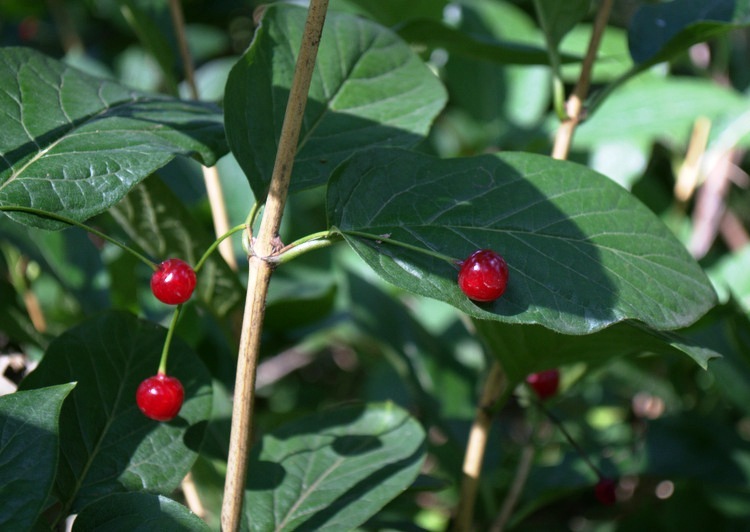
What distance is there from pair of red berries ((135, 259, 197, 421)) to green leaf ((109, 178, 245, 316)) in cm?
27

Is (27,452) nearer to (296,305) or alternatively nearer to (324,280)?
(296,305)

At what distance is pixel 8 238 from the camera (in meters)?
1.32

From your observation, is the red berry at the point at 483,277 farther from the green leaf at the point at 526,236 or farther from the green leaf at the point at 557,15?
the green leaf at the point at 557,15

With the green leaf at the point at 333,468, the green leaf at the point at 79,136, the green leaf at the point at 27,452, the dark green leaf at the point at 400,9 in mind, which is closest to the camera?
the green leaf at the point at 27,452

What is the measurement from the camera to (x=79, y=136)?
2.45ft

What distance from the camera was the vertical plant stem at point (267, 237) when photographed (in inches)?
24.0

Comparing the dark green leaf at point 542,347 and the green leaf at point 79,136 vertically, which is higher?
the green leaf at point 79,136

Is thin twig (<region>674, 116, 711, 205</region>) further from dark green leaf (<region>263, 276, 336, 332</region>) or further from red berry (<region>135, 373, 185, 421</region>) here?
red berry (<region>135, 373, 185, 421</region>)

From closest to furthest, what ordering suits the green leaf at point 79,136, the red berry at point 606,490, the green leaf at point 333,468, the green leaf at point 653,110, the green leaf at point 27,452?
the green leaf at point 27,452 < the green leaf at point 79,136 < the green leaf at point 333,468 < the red berry at point 606,490 < the green leaf at point 653,110

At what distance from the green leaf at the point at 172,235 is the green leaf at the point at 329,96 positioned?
232 mm

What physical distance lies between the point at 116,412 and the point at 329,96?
15.2 inches

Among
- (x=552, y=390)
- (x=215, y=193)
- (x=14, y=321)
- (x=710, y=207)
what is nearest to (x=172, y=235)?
(x=215, y=193)

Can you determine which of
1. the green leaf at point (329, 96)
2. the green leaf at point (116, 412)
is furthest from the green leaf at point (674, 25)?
the green leaf at point (116, 412)

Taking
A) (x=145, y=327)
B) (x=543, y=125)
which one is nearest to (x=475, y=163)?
(x=145, y=327)
